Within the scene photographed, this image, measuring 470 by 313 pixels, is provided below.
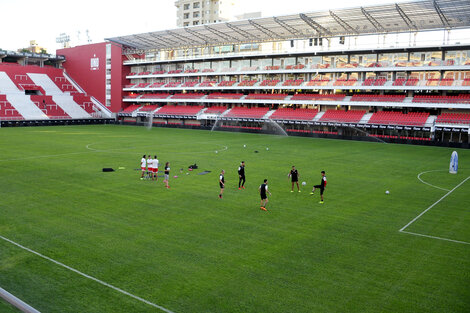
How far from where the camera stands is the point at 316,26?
6412 cm

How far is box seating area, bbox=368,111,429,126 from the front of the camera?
54125 millimetres

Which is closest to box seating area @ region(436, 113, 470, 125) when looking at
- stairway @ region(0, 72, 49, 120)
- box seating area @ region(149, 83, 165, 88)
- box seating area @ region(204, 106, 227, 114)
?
box seating area @ region(204, 106, 227, 114)

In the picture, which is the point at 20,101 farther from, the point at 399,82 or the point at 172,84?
the point at 399,82

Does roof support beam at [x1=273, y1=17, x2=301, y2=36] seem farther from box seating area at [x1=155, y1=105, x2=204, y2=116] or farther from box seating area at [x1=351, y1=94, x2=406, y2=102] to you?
box seating area at [x1=155, y1=105, x2=204, y2=116]

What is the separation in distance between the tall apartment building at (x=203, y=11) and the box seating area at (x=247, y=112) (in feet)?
200

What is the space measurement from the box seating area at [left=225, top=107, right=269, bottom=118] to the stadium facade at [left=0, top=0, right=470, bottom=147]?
0.92 feet

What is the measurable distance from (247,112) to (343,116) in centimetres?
1803

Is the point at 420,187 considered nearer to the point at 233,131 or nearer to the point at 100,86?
the point at 233,131

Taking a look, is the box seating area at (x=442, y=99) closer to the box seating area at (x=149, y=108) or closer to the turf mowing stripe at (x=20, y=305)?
the box seating area at (x=149, y=108)

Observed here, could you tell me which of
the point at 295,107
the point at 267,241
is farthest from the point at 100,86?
the point at 267,241

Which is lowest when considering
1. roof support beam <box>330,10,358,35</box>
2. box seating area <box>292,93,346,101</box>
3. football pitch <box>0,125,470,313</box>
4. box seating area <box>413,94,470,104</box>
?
football pitch <box>0,125,470,313</box>

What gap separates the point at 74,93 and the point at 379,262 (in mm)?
90290

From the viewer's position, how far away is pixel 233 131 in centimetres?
6894

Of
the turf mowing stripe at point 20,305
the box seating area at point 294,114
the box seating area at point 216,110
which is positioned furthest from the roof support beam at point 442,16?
the turf mowing stripe at point 20,305
